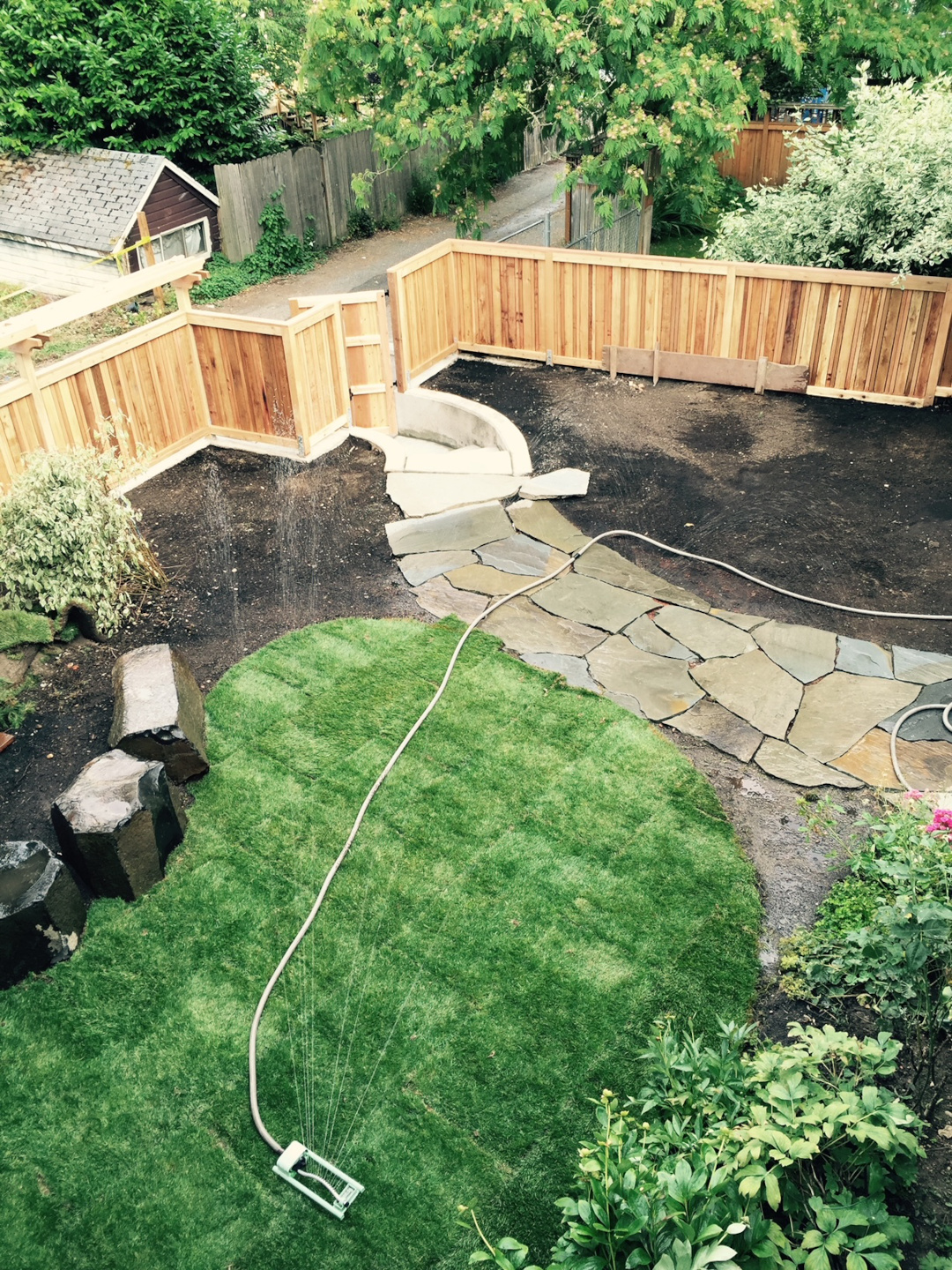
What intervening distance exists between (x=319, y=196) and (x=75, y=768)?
15.3m

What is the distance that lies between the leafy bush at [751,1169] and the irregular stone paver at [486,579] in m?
4.48

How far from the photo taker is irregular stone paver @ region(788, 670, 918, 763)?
6.70m

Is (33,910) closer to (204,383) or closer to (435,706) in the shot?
(435,706)

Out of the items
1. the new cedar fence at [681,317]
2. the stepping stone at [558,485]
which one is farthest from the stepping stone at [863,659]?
the new cedar fence at [681,317]

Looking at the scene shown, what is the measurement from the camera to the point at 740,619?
26.0 ft

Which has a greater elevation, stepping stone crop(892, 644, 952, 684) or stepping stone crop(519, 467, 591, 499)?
stepping stone crop(519, 467, 591, 499)

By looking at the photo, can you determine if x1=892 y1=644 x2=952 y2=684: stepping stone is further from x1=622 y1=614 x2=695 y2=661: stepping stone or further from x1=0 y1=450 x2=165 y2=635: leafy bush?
x1=0 y1=450 x2=165 y2=635: leafy bush

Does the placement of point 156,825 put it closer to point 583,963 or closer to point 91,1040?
point 91,1040

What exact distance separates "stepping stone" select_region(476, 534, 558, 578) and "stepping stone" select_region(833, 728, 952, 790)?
2991mm

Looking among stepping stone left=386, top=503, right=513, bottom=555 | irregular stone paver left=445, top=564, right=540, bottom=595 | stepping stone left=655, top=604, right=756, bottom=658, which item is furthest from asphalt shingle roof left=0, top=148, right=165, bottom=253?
stepping stone left=655, top=604, right=756, bottom=658

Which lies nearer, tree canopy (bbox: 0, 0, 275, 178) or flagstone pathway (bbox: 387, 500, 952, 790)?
flagstone pathway (bbox: 387, 500, 952, 790)

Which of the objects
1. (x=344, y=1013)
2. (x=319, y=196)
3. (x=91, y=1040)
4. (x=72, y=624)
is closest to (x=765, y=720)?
(x=344, y=1013)

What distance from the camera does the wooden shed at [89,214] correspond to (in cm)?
1620

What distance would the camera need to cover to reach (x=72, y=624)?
791 cm
